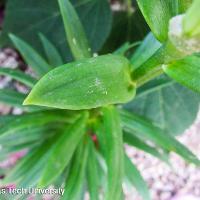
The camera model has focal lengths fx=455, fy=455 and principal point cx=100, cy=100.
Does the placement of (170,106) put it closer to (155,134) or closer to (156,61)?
(155,134)

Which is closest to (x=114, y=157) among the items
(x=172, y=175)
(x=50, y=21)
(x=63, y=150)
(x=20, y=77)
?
(x=63, y=150)

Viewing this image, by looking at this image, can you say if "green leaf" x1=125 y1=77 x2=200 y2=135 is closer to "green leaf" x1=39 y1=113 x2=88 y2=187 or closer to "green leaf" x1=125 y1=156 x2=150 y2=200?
"green leaf" x1=125 y1=156 x2=150 y2=200

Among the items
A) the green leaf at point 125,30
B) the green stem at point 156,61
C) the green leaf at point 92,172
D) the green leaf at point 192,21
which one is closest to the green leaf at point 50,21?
the green leaf at point 125,30

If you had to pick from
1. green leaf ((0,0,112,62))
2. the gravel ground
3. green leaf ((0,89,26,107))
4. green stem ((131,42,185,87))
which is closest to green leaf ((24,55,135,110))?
green stem ((131,42,185,87))

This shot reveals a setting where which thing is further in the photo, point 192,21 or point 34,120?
point 34,120

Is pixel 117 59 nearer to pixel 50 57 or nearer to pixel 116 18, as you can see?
pixel 50 57

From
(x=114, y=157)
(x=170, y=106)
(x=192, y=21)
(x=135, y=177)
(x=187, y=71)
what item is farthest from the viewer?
(x=170, y=106)
